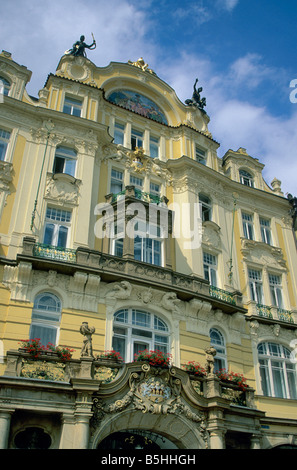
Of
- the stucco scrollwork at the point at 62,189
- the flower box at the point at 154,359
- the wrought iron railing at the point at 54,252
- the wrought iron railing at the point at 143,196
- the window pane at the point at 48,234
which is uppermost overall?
the wrought iron railing at the point at 143,196

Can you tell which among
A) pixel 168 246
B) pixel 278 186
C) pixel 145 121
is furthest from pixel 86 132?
pixel 278 186

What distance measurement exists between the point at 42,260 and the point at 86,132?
8.86 m

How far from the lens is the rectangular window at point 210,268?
24750 mm

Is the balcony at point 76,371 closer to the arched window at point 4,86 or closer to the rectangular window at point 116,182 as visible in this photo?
the rectangular window at point 116,182

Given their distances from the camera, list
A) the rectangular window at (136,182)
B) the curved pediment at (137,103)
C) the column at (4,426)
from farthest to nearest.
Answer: the curved pediment at (137,103) < the rectangular window at (136,182) < the column at (4,426)

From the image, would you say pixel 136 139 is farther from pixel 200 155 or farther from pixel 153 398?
pixel 153 398

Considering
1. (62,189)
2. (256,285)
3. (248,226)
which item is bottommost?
(256,285)

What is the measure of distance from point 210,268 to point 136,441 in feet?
33.9

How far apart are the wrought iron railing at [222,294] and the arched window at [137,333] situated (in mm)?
3679

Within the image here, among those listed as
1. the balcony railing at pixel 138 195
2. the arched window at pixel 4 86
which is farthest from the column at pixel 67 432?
the arched window at pixel 4 86

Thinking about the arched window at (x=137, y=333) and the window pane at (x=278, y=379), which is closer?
the arched window at (x=137, y=333)

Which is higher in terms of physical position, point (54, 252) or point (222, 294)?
point (222, 294)

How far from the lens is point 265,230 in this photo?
97.4 feet

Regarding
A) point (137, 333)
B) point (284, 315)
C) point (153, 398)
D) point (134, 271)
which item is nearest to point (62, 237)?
point (134, 271)
